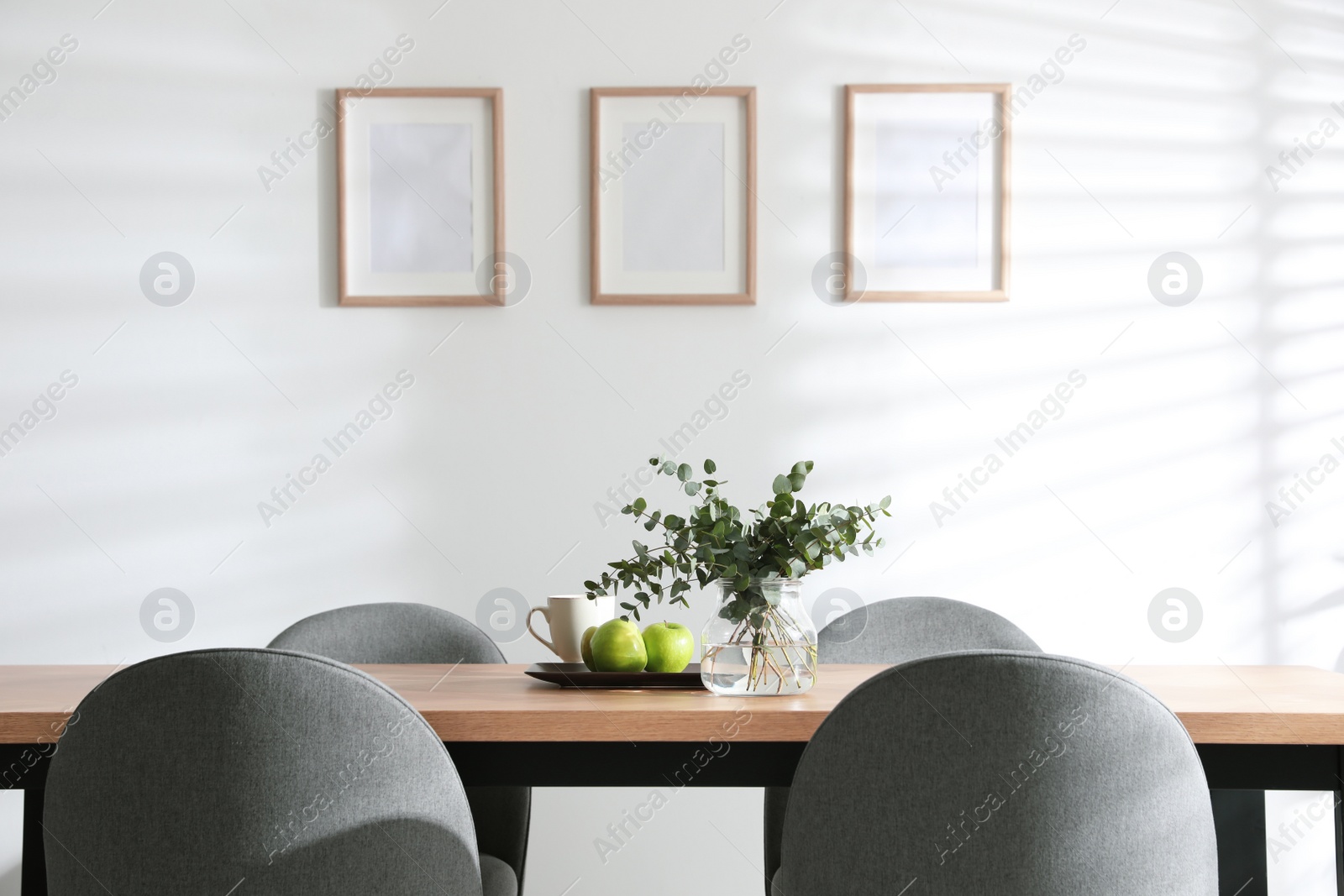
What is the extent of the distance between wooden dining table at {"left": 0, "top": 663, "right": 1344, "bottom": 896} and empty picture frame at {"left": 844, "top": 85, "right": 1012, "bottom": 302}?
1395 mm

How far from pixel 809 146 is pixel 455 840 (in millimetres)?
1966

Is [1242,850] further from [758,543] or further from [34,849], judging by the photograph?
[34,849]

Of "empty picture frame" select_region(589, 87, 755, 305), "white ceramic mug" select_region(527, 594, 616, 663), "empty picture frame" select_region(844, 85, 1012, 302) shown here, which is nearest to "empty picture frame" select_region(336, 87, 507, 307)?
"empty picture frame" select_region(589, 87, 755, 305)

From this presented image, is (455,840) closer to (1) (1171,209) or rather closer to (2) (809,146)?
(2) (809,146)

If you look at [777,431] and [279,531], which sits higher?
[777,431]

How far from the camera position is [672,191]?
8.31ft

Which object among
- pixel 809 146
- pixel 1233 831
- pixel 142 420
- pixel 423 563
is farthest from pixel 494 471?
pixel 1233 831

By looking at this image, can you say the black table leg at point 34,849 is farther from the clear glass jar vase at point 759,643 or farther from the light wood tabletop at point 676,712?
the clear glass jar vase at point 759,643

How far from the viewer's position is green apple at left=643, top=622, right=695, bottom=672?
1501 mm

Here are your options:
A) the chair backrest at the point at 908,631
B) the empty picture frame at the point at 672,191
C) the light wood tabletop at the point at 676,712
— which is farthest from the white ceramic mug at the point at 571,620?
the empty picture frame at the point at 672,191

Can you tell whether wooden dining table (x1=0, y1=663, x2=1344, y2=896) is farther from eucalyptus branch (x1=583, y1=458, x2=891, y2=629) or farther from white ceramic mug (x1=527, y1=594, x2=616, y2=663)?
white ceramic mug (x1=527, y1=594, x2=616, y2=663)

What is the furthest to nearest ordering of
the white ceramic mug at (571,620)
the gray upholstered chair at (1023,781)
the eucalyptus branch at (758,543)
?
1. the white ceramic mug at (571,620)
2. the eucalyptus branch at (758,543)
3. the gray upholstered chair at (1023,781)

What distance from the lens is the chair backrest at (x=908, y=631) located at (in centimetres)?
188

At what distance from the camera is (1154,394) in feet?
8.20
